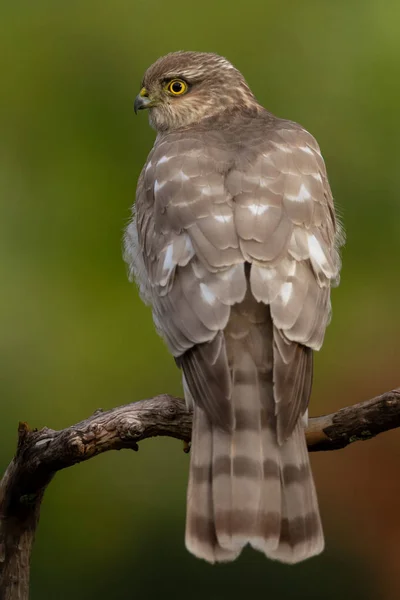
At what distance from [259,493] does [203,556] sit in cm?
25

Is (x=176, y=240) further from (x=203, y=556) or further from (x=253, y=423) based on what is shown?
(x=203, y=556)

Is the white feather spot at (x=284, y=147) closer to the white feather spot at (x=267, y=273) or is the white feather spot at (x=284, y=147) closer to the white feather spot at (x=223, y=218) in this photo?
the white feather spot at (x=223, y=218)

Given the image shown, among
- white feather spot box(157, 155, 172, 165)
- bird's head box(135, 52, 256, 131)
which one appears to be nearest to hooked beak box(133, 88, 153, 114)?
bird's head box(135, 52, 256, 131)

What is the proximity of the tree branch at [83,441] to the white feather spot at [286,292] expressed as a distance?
380 millimetres

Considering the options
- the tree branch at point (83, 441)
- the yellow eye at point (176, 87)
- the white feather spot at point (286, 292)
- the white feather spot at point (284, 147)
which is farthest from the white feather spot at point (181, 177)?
the yellow eye at point (176, 87)

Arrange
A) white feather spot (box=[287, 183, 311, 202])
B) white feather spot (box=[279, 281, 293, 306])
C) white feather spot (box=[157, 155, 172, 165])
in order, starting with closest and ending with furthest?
1. white feather spot (box=[279, 281, 293, 306])
2. white feather spot (box=[287, 183, 311, 202])
3. white feather spot (box=[157, 155, 172, 165])

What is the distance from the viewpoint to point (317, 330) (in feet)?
10.8

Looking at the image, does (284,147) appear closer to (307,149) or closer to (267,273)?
(307,149)

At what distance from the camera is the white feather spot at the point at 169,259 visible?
11.3 ft

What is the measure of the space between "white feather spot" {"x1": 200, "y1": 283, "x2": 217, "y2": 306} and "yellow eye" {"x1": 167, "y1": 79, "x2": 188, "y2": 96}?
5.25 ft

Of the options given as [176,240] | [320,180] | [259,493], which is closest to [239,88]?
[320,180]

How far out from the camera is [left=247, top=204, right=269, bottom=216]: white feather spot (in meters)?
3.43

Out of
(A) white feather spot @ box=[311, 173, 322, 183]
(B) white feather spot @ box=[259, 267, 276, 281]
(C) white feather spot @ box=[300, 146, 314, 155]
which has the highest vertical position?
(C) white feather spot @ box=[300, 146, 314, 155]

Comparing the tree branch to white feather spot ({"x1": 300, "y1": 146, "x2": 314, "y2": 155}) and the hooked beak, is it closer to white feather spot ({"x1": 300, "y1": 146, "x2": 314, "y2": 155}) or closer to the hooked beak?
white feather spot ({"x1": 300, "y1": 146, "x2": 314, "y2": 155})
